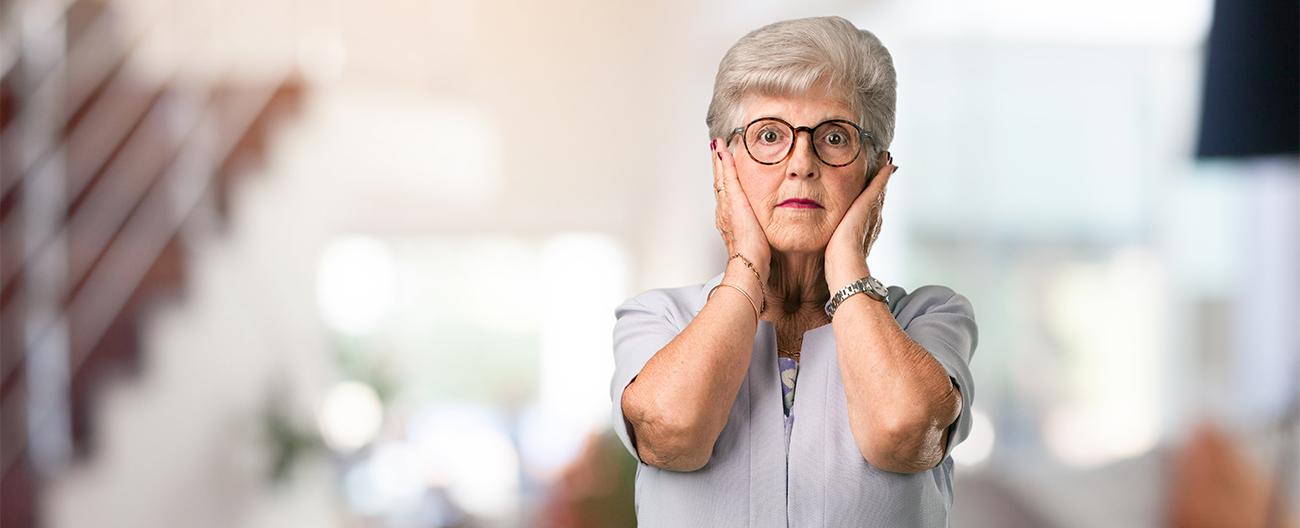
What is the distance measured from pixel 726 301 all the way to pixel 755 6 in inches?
166

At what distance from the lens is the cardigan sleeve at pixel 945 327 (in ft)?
1.81

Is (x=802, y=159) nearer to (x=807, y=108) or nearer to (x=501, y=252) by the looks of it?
(x=807, y=108)

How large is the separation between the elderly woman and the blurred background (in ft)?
5.55

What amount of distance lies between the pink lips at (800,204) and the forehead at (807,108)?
0.03 meters

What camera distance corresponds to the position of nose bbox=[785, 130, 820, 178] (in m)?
0.52

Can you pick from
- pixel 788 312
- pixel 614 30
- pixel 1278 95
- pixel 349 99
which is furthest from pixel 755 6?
pixel 788 312

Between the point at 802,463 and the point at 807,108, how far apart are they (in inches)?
6.2

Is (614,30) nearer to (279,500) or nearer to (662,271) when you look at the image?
(662,271)

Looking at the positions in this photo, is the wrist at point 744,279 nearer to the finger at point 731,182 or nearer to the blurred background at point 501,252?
the finger at point 731,182

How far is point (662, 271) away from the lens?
471cm

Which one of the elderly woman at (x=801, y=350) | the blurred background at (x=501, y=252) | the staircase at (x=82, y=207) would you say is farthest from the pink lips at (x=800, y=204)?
the staircase at (x=82, y=207)

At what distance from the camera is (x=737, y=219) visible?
1.81 ft

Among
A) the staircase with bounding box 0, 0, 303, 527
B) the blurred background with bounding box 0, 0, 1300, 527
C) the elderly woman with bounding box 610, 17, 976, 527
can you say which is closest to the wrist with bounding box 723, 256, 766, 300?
the elderly woman with bounding box 610, 17, 976, 527

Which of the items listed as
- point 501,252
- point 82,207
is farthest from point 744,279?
point 501,252
